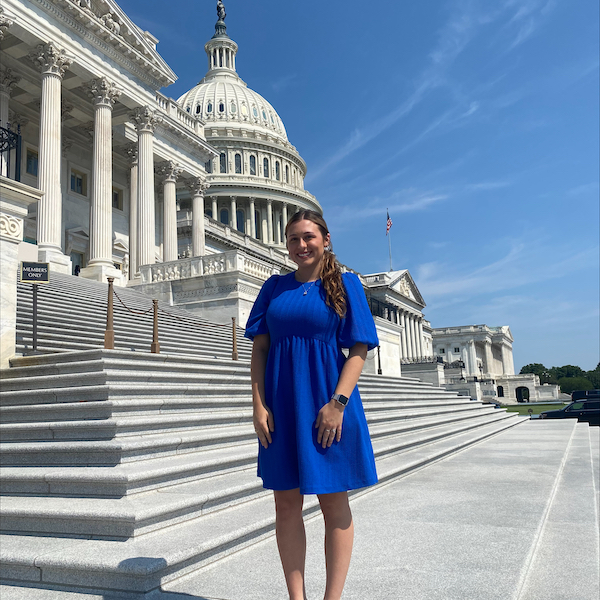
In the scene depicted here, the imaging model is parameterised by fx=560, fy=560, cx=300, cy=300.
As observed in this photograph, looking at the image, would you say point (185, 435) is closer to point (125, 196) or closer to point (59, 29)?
point (59, 29)

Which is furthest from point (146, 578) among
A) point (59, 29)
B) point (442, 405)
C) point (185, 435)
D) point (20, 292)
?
point (59, 29)

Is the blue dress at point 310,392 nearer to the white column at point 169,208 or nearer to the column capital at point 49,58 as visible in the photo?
the column capital at point 49,58

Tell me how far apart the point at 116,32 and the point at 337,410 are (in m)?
27.3

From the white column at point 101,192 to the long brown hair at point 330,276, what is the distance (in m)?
20.9

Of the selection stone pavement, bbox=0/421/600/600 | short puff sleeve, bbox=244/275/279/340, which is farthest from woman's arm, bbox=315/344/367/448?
stone pavement, bbox=0/421/600/600

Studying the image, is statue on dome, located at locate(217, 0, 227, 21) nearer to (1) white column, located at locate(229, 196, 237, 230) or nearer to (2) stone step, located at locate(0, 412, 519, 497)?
(1) white column, located at locate(229, 196, 237, 230)

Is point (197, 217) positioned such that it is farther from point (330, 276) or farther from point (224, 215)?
point (224, 215)

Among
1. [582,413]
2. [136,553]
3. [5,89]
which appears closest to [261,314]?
[136,553]

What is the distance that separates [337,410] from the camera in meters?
2.71

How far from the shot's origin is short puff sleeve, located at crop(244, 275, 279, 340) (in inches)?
121

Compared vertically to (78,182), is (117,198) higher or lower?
lower

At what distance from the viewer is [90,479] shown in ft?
15.9

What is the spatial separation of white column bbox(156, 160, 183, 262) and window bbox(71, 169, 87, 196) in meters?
4.03

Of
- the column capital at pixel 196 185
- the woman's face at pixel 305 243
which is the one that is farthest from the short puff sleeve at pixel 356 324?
the column capital at pixel 196 185
